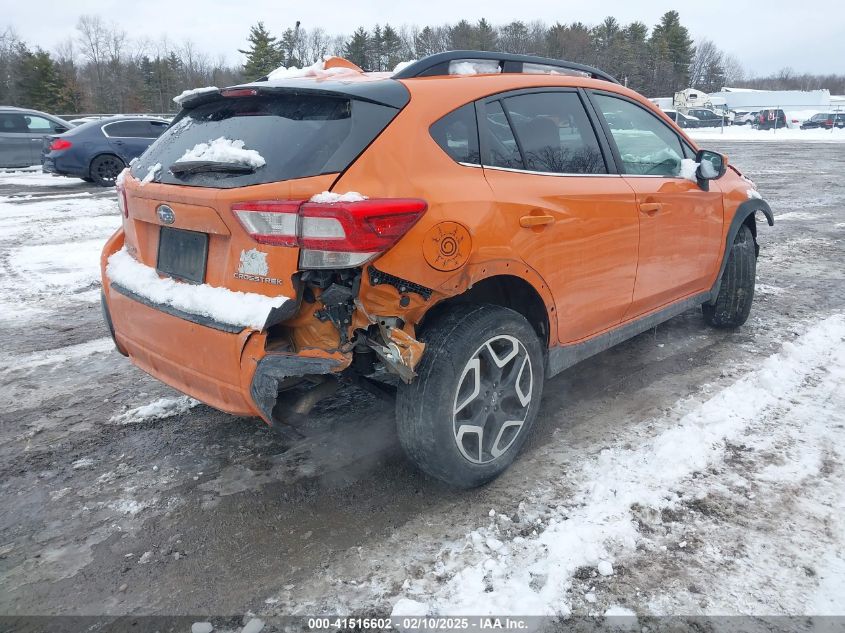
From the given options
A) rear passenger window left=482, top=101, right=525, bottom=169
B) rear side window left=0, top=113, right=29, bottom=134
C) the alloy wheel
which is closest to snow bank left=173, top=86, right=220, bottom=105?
rear passenger window left=482, top=101, right=525, bottom=169

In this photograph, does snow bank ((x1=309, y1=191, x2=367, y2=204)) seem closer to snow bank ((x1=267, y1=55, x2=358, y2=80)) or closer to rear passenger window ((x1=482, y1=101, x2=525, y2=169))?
rear passenger window ((x1=482, y1=101, x2=525, y2=169))

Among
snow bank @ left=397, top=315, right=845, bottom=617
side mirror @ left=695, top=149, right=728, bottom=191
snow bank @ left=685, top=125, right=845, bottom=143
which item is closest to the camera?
snow bank @ left=397, top=315, right=845, bottom=617

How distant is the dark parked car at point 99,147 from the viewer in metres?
13.1

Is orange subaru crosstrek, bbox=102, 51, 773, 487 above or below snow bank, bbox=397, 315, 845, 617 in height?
above

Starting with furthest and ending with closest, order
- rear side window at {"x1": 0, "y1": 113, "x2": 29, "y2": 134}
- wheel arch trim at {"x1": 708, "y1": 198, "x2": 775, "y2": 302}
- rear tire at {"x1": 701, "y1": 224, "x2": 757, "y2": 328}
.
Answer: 1. rear side window at {"x1": 0, "y1": 113, "x2": 29, "y2": 134}
2. rear tire at {"x1": 701, "y1": 224, "x2": 757, "y2": 328}
3. wheel arch trim at {"x1": 708, "y1": 198, "x2": 775, "y2": 302}

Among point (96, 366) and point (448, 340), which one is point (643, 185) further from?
point (96, 366)

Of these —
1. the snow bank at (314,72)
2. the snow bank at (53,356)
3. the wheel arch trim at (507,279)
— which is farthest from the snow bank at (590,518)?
the snow bank at (53,356)

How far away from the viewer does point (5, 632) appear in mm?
2107

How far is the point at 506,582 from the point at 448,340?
96 cm

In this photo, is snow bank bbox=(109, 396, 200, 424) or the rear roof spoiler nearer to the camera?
the rear roof spoiler

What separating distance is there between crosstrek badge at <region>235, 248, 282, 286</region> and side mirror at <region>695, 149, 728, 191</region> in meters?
3.01

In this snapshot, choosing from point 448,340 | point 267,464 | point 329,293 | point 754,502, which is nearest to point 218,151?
point 329,293

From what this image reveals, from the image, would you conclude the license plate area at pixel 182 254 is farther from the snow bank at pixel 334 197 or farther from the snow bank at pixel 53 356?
the snow bank at pixel 53 356

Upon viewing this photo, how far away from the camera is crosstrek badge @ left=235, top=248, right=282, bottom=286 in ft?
7.80
